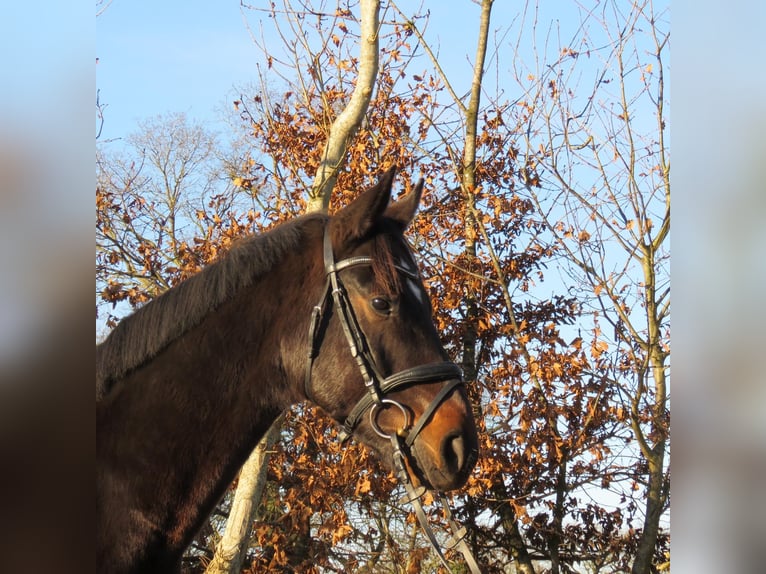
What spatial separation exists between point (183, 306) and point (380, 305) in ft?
2.45

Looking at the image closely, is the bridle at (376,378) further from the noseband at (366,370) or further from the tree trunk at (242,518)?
the tree trunk at (242,518)

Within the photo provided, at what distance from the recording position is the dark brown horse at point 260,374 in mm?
2535

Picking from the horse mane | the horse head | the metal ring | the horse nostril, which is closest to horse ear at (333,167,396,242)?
the horse head

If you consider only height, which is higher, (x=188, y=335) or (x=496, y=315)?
(x=496, y=315)

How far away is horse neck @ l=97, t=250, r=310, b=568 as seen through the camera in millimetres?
2529

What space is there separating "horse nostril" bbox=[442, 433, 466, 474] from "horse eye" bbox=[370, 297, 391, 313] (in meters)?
0.54

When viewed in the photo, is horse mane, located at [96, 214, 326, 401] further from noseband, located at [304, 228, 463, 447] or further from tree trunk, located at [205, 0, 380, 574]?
tree trunk, located at [205, 0, 380, 574]

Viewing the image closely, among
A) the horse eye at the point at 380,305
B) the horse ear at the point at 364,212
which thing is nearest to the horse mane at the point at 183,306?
the horse ear at the point at 364,212

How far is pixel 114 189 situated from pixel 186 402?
7033 mm

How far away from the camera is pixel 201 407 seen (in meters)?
2.67

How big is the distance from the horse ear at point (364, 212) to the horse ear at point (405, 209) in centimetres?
22
